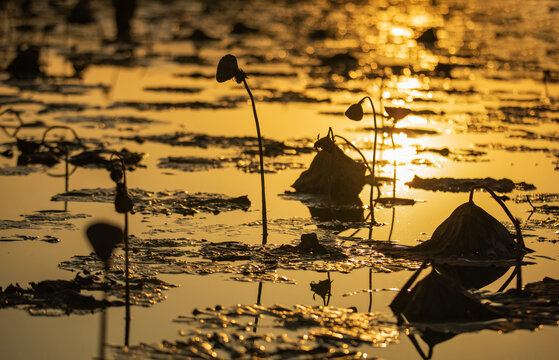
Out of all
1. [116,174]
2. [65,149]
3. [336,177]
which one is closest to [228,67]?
[116,174]

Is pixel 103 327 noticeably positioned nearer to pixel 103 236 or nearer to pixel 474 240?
pixel 103 236

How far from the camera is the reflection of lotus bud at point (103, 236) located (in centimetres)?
454

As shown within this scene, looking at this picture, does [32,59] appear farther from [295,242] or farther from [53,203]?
[295,242]

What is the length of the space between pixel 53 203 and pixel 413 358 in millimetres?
3962

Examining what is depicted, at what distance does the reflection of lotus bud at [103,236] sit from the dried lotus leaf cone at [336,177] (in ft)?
12.2

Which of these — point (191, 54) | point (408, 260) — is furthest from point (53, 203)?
point (191, 54)

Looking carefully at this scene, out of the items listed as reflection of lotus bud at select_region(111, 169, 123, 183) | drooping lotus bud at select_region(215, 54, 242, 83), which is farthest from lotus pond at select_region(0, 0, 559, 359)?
drooping lotus bud at select_region(215, 54, 242, 83)

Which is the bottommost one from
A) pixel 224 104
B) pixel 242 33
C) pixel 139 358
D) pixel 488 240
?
pixel 139 358

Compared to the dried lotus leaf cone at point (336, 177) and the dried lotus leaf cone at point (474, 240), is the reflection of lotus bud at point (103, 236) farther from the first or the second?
the dried lotus leaf cone at point (336, 177)

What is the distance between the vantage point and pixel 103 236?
15.0 feet

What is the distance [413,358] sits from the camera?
466 centimetres

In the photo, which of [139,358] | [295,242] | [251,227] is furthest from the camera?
[251,227]

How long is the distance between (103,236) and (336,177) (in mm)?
3878

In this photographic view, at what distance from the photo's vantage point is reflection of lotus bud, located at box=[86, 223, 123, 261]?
4543mm
